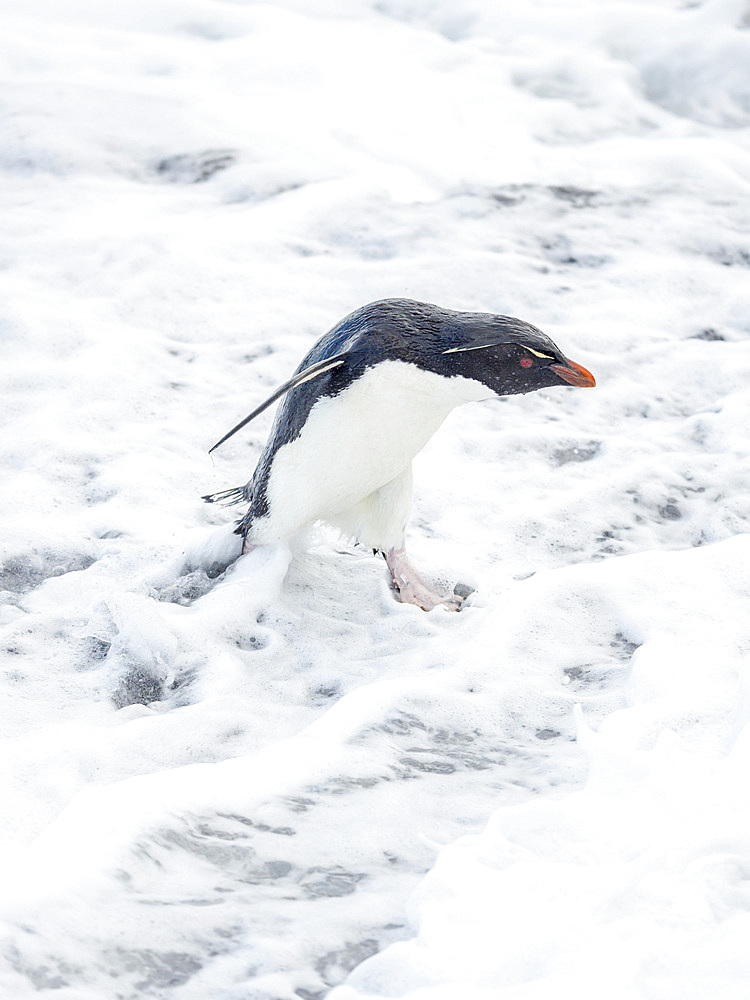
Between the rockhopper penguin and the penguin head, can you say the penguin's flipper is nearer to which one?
the rockhopper penguin

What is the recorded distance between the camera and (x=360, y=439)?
8.10ft

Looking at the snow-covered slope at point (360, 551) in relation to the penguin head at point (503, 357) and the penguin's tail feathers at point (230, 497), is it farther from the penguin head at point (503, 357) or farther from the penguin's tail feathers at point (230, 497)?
the penguin head at point (503, 357)

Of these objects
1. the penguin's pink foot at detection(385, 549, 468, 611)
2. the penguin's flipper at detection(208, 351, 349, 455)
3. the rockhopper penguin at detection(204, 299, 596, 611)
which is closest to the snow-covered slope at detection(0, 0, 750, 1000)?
the penguin's pink foot at detection(385, 549, 468, 611)

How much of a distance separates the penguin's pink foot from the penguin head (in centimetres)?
48

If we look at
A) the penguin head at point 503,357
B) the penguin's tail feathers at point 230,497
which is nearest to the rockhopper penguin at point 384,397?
the penguin head at point 503,357

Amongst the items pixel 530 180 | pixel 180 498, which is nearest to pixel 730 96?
pixel 530 180

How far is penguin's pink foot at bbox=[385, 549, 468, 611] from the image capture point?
8.61 ft

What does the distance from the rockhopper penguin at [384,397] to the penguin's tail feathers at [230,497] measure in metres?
0.18

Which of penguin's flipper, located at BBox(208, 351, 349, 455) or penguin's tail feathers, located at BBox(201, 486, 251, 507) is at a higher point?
penguin's flipper, located at BBox(208, 351, 349, 455)

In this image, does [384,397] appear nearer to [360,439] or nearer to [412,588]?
[360,439]

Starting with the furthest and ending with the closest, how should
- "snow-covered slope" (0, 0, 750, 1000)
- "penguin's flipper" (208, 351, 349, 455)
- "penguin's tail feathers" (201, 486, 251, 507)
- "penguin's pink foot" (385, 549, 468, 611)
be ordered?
1. "penguin's tail feathers" (201, 486, 251, 507)
2. "penguin's pink foot" (385, 549, 468, 611)
3. "penguin's flipper" (208, 351, 349, 455)
4. "snow-covered slope" (0, 0, 750, 1000)

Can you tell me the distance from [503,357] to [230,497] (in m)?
0.87

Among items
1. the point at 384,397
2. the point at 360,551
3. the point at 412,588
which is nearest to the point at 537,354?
the point at 384,397

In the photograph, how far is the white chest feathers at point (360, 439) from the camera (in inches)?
94.7
